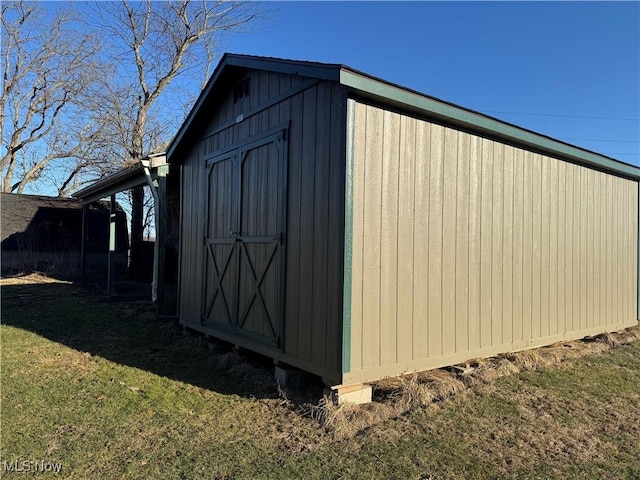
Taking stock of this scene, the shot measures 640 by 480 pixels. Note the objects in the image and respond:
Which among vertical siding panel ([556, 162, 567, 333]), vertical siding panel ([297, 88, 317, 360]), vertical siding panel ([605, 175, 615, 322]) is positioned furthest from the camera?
vertical siding panel ([605, 175, 615, 322])

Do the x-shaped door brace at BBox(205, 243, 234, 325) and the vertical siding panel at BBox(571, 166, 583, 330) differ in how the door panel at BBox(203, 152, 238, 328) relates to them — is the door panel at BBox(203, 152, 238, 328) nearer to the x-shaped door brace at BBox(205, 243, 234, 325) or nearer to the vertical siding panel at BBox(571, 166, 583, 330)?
the x-shaped door brace at BBox(205, 243, 234, 325)

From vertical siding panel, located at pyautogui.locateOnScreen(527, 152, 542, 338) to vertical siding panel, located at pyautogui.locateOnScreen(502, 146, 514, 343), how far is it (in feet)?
1.65

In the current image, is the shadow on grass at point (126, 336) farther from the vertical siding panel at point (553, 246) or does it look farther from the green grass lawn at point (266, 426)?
the vertical siding panel at point (553, 246)

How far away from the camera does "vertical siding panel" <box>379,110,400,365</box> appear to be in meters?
4.20

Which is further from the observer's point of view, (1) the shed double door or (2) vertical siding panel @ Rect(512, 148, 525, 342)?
(2) vertical siding panel @ Rect(512, 148, 525, 342)

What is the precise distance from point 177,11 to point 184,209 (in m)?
15.9

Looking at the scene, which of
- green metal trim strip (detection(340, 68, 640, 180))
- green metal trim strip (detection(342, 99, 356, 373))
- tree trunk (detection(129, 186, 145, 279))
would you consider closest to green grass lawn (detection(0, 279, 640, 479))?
green metal trim strip (detection(342, 99, 356, 373))

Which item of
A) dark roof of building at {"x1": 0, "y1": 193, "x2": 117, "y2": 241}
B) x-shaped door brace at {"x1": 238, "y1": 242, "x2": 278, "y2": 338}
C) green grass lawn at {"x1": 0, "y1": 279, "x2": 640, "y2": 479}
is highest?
dark roof of building at {"x1": 0, "y1": 193, "x2": 117, "y2": 241}

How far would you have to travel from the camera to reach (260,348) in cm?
504

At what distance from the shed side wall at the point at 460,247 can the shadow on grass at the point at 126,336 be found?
4.69 feet

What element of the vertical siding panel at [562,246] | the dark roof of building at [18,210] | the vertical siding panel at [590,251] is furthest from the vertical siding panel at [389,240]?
the dark roof of building at [18,210]

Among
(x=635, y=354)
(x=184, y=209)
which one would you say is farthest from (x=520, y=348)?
(x=184, y=209)

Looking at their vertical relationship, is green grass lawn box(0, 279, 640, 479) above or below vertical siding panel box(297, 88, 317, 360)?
below

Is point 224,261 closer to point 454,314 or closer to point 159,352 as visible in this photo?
point 159,352
